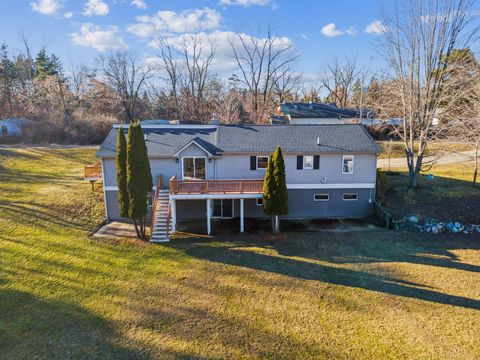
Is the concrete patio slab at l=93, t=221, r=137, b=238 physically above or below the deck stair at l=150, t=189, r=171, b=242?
below

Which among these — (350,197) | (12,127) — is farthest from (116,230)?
(12,127)

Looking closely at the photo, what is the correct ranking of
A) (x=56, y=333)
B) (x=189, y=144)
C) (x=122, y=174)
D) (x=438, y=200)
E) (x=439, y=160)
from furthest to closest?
(x=439, y=160) < (x=438, y=200) < (x=189, y=144) < (x=122, y=174) < (x=56, y=333)

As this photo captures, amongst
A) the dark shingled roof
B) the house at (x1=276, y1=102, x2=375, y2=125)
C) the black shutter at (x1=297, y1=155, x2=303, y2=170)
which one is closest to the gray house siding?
the black shutter at (x1=297, y1=155, x2=303, y2=170)

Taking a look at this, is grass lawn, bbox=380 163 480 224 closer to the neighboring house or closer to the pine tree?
the neighboring house

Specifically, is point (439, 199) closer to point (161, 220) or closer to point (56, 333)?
point (161, 220)

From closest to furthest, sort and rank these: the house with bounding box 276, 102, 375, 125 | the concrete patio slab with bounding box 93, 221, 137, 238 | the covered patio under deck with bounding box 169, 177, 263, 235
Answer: the concrete patio slab with bounding box 93, 221, 137, 238 < the covered patio under deck with bounding box 169, 177, 263, 235 < the house with bounding box 276, 102, 375, 125

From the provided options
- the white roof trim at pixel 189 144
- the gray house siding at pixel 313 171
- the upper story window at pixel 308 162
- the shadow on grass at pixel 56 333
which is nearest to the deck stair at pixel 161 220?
the white roof trim at pixel 189 144
